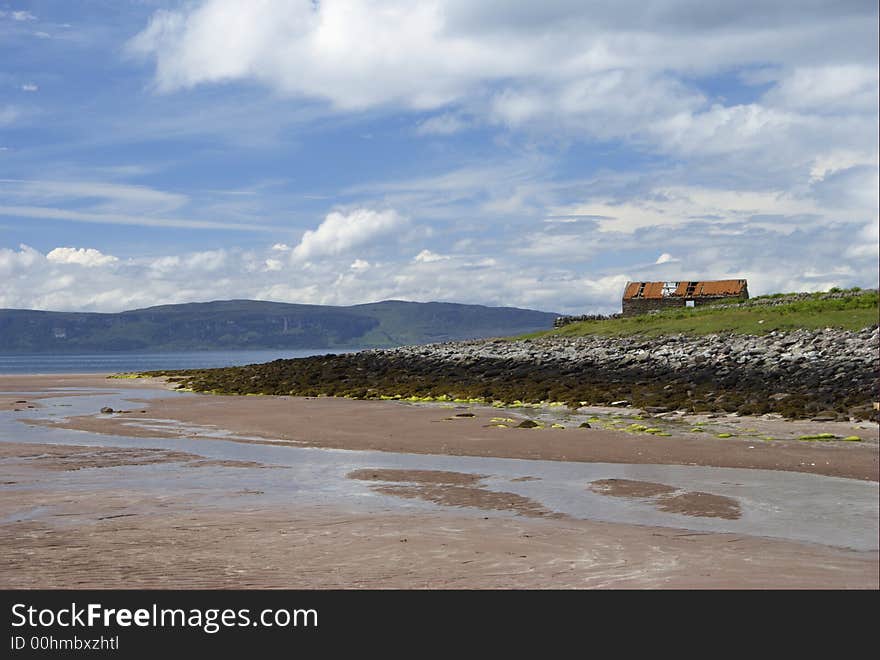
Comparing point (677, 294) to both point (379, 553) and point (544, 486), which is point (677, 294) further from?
point (379, 553)

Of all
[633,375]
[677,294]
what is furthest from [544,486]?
[677,294]

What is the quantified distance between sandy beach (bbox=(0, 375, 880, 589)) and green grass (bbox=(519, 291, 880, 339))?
21.0 metres

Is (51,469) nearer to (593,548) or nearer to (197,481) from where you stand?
(197,481)

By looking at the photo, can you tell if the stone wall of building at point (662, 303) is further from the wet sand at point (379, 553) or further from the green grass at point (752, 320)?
the wet sand at point (379, 553)

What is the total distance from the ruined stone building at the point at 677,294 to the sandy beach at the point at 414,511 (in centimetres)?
4644

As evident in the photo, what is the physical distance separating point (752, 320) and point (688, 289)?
25465 millimetres

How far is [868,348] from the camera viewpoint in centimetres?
3142

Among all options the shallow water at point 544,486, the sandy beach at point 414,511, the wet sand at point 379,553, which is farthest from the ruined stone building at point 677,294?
the wet sand at point 379,553

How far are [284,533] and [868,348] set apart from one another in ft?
86.5

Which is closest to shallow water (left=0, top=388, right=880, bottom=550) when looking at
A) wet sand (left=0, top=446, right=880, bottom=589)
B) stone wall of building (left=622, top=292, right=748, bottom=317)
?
wet sand (left=0, top=446, right=880, bottom=589)

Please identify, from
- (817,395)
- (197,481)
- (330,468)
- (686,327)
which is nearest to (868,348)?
(817,395)

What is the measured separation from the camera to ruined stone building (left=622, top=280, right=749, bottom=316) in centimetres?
6894

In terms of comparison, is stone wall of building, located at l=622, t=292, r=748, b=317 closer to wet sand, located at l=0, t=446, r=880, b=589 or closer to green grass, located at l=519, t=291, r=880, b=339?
green grass, located at l=519, t=291, r=880, b=339

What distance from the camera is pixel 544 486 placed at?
14.5m
